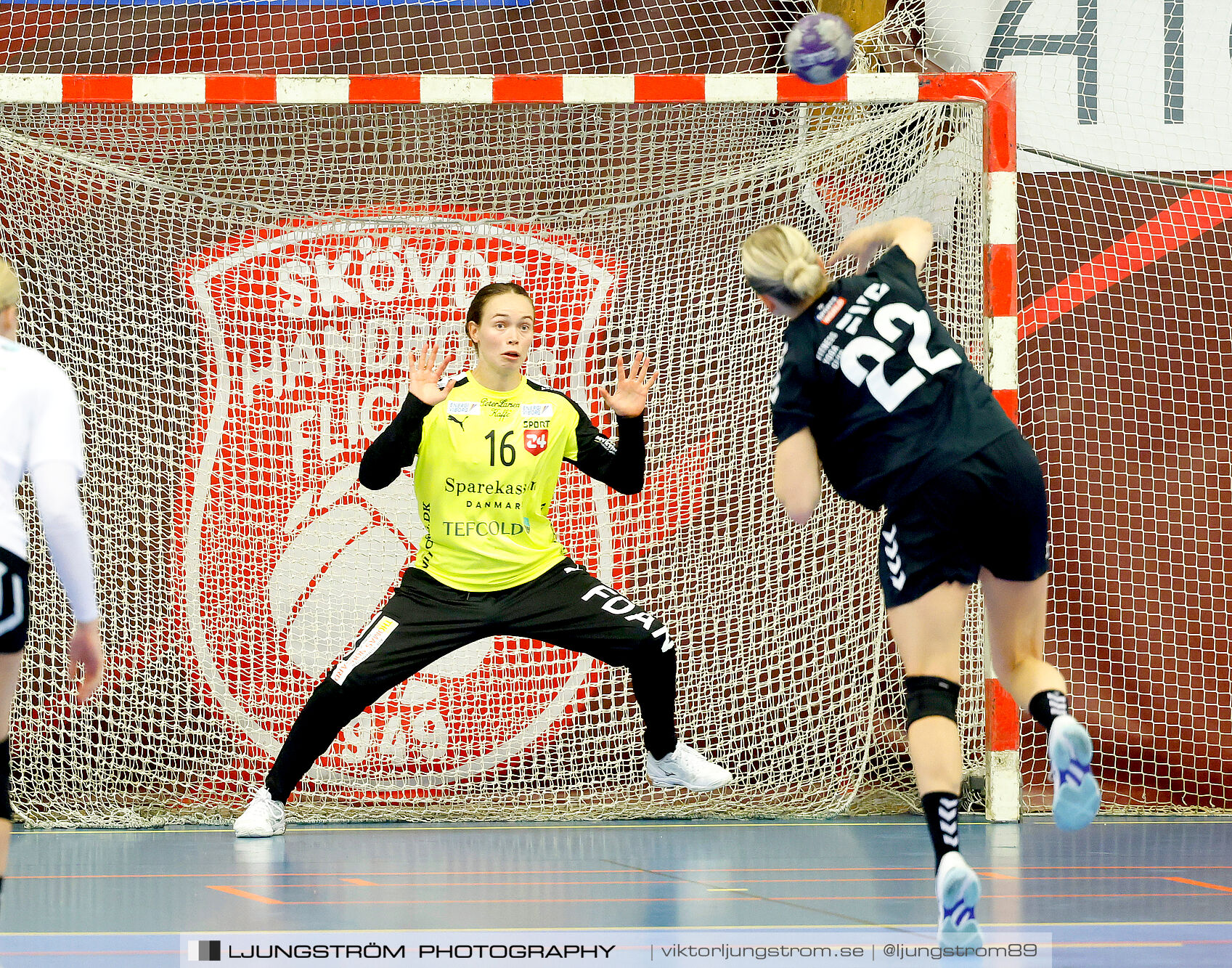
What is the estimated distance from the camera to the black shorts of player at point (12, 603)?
302cm

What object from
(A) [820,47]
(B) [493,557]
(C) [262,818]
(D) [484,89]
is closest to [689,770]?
(B) [493,557]

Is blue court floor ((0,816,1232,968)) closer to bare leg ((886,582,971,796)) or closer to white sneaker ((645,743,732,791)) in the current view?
white sneaker ((645,743,732,791))

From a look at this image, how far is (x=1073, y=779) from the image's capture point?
3342 mm

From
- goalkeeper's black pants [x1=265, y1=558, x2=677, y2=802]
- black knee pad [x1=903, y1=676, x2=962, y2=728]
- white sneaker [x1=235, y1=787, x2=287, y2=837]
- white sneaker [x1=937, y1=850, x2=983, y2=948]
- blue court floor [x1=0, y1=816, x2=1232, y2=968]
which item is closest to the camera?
white sneaker [x1=937, y1=850, x2=983, y2=948]

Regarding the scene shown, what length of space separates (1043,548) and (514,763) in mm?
3809

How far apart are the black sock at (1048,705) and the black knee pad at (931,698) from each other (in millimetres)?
221

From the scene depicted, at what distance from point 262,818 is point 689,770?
1.71 metres

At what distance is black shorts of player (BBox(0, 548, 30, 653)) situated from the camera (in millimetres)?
3021

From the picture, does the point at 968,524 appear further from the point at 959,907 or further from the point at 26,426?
the point at 26,426

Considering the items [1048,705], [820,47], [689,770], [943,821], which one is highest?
[820,47]

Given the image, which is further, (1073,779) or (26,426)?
(1073,779)

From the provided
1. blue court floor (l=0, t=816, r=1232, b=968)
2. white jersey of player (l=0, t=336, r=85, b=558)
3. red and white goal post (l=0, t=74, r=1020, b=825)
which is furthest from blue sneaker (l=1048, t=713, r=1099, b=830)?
red and white goal post (l=0, t=74, r=1020, b=825)

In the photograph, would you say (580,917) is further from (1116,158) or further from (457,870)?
(1116,158)

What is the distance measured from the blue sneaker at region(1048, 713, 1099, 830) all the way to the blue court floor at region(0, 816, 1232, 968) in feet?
1.22
